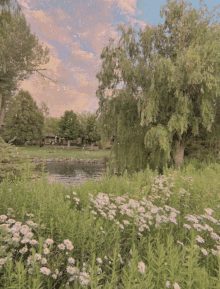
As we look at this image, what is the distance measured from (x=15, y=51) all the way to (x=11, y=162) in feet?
35.3

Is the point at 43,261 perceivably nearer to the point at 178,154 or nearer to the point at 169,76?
the point at 169,76

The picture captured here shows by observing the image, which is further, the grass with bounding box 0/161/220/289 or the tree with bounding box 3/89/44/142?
the tree with bounding box 3/89/44/142

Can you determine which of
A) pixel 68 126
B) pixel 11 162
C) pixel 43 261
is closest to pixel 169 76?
pixel 11 162

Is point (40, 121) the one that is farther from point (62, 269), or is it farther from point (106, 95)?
point (62, 269)

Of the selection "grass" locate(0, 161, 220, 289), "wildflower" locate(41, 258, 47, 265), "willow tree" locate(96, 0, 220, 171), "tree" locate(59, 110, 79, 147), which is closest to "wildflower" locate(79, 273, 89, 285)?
"grass" locate(0, 161, 220, 289)

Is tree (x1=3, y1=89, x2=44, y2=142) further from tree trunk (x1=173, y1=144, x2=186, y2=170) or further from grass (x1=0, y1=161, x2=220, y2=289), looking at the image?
grass (x1=0, y1=161, x2=220, y2=289)

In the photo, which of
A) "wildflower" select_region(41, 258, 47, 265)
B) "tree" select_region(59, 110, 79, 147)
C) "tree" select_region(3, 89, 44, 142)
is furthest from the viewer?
"tree" select_region(59, 110, 79, 147)

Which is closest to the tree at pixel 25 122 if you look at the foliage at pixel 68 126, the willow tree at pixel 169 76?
the foliage at pixel 68 126

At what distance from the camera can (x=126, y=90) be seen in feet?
41.6

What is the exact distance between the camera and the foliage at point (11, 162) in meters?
8.51

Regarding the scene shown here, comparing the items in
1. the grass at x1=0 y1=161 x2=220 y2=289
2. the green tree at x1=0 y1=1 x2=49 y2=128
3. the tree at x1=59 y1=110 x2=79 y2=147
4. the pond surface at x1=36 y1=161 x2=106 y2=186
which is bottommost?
the pond surface at x1=36 y1=161 x2=106 y2=186

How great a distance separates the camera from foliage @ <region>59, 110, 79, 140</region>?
2286 inches

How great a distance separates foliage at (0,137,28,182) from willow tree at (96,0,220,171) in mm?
5605

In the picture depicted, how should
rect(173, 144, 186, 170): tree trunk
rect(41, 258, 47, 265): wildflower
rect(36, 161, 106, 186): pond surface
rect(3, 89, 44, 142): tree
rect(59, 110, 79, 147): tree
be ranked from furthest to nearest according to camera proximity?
1. rect(59, 110, 79, 147): tree
2. rect(3, 89, 44, 142): tree
3. rect(36, 161, 106, 186): pond surface
4. rect(173, 144, 186, 170): tree trunk
5. rect(41, 258, 47, 265): wildflower
